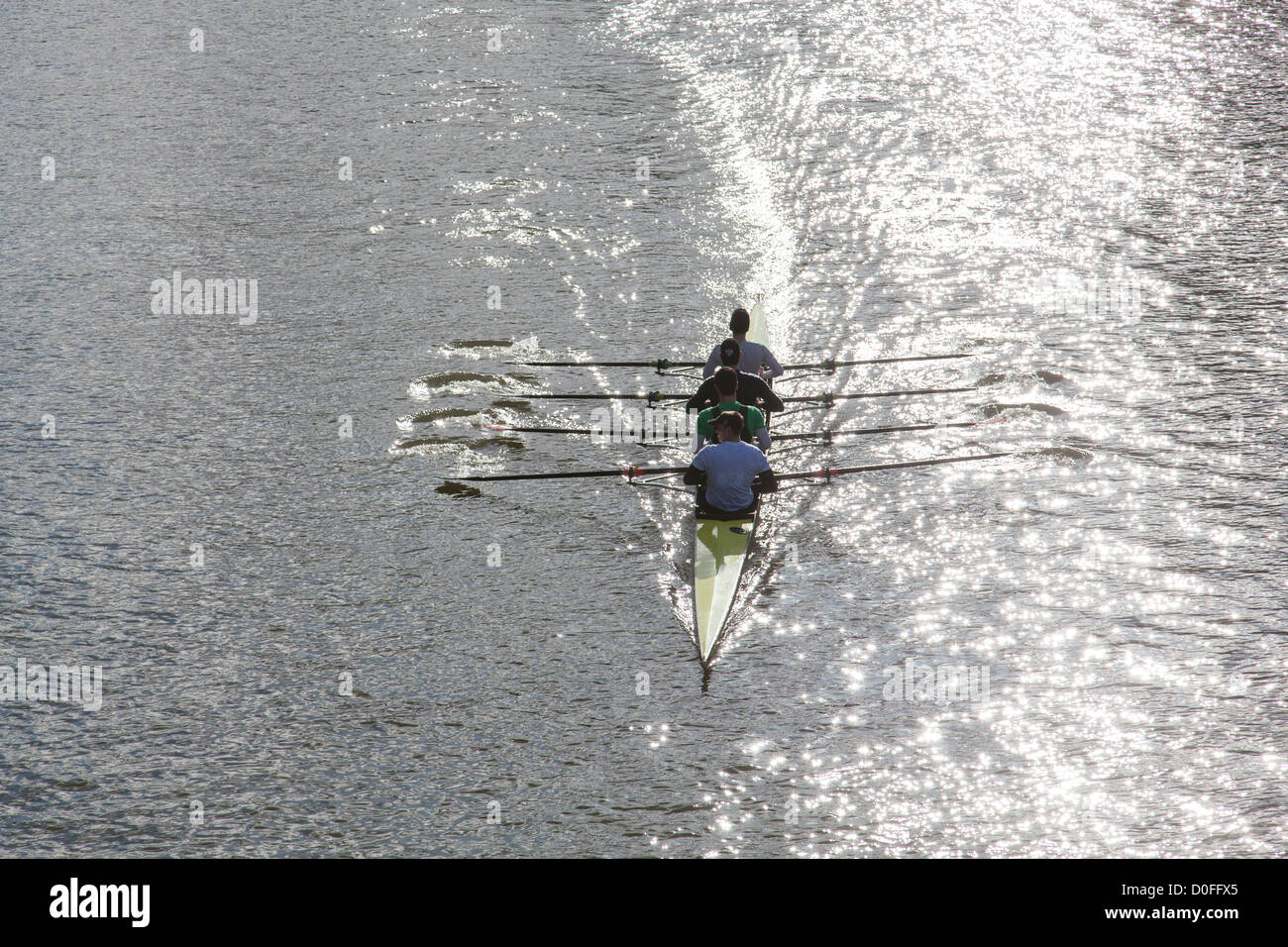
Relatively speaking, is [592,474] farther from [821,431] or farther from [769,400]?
[821,431]

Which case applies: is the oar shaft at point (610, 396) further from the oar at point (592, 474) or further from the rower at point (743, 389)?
the rower at point (743, 389)

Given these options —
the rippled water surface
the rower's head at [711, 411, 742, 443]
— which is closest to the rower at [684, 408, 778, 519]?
the rower's head at [711, 411, 742, 443]

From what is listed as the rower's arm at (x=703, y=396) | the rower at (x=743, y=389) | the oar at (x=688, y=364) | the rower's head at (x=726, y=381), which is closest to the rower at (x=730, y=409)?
the rower's head at (x=726, y=381)

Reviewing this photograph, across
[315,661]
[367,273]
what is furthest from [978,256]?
[315,661]

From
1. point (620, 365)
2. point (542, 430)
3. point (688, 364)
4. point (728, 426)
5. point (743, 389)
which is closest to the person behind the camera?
point (728, 426)

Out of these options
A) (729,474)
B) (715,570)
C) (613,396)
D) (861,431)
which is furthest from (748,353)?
(715,570)

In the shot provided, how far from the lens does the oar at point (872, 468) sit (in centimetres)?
1647

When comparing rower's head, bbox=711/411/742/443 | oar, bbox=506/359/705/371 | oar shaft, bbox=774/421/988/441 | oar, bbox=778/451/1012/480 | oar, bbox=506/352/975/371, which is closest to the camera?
rower's head, bbox=711/411/742/443

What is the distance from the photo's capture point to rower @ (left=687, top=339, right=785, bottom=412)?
16547 mm

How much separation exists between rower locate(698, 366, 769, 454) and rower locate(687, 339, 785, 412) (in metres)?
0.11

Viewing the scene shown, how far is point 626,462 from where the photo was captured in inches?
720

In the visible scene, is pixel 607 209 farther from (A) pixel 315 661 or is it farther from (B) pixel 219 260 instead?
(A) pixel 315 661

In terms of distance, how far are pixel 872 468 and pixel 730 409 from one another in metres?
2.19

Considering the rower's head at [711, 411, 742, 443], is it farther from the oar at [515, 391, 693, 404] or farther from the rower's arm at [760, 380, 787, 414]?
the oar at [515, 391, 693, 404]
